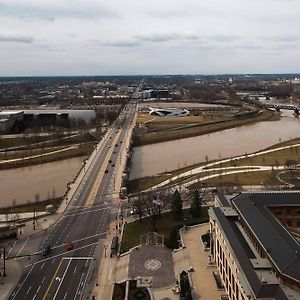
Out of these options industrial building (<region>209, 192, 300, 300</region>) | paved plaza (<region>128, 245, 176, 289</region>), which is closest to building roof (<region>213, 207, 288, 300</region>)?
industrial building (<region>209, 192, 300, 300</region>)

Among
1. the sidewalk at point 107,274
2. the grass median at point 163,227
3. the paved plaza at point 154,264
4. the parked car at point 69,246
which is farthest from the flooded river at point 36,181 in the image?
the paved plaza at point 154,264

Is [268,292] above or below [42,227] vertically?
above

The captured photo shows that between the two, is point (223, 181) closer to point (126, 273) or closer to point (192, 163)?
point (192, 163)

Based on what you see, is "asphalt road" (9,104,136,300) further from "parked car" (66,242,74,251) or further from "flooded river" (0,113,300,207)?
"flooded river" (0,113,300,207)

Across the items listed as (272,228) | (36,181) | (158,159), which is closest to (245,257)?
(272,228)

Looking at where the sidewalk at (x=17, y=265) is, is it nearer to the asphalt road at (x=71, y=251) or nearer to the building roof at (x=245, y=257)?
the asphalt road at (x=71, y=251)

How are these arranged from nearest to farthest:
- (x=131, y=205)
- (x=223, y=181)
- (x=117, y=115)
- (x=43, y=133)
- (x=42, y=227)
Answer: (x=42, y=227), (x=131, y=205), (x=223, y=181), (x=43, y=133), (x=117, y=115)

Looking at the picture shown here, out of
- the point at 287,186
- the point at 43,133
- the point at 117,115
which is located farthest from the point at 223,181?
the point at 117,115

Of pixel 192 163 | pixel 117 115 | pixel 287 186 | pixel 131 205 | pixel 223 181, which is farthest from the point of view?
pixel 117 115
